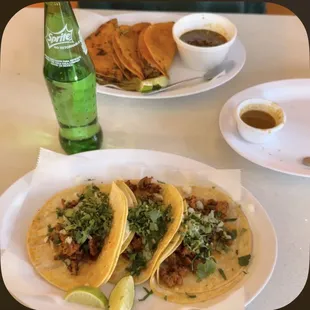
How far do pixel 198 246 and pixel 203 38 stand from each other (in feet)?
3.11

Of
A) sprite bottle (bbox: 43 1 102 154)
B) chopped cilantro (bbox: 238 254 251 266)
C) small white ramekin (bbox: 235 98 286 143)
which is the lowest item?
chopped cilantro (bbox: 238 254 251 266)

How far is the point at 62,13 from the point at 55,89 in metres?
0.22

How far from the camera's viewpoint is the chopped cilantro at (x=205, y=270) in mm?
1243

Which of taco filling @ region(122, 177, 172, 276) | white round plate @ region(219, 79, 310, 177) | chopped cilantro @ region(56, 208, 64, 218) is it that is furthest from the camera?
white round plate @ region(219, 79, 310, 177)

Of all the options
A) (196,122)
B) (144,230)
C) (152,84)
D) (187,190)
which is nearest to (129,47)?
(152,84)

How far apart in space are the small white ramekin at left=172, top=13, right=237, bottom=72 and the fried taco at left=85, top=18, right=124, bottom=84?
0.83 feet

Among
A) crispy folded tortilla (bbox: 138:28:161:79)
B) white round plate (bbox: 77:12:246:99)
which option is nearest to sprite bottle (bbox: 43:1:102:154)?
white round plate (bbox: 77:12:246:99)

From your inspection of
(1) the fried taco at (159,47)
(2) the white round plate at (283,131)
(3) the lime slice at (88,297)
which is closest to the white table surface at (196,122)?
(2) the white round plate at (283,131)

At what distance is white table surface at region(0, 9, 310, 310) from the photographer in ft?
4.57

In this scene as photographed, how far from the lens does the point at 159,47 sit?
6.10 ft

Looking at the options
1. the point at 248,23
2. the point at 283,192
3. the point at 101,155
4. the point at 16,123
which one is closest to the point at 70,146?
the point at 101,155

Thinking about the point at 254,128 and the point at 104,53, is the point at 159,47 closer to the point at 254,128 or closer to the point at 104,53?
the point at 104,53

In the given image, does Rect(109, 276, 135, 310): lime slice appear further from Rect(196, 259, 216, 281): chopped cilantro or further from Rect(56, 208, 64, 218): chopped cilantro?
Rect(56, 208, 64, 218): chopped cilantro

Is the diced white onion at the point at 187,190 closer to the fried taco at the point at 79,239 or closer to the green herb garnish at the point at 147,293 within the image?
the fried taco at the point at 79,239
